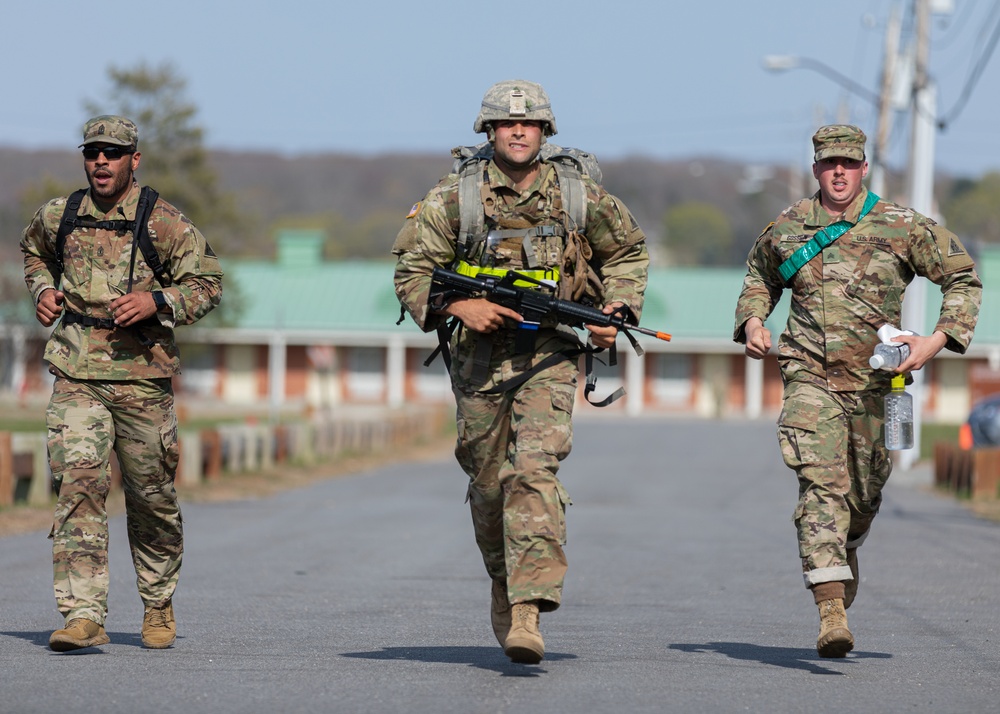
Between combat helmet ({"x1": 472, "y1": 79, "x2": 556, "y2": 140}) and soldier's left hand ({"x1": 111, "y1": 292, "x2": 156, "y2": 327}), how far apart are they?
5.26 feet

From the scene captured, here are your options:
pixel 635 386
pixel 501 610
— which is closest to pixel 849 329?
pixel 501 610

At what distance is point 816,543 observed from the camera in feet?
22.3

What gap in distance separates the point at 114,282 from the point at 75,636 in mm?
1501

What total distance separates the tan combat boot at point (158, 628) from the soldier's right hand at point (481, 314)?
6.15 feet

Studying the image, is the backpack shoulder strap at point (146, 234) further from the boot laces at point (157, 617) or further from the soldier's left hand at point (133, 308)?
the boot laces at point (157, 617)

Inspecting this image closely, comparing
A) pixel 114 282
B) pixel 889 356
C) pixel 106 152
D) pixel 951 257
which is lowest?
pixel 889 356

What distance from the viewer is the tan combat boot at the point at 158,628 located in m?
7.00

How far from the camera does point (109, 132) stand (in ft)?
22.8

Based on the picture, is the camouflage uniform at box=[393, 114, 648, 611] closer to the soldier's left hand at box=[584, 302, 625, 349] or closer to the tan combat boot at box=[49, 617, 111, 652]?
the soldier's left hand at box=[584, 302, 625, 349]

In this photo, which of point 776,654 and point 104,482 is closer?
point 104,482

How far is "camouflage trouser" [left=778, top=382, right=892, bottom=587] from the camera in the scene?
6.81m

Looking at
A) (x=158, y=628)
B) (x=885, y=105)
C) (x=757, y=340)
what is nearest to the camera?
(x=757, y=340)

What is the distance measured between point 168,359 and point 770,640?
3.07 meters

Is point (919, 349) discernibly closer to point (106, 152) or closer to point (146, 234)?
point (146, 234)
